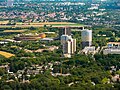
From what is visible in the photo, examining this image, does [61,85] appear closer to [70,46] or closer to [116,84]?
[116,84]

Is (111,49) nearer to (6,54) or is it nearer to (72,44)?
(72,44)

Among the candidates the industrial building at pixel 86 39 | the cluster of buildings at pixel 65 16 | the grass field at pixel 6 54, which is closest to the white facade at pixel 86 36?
the industrial building at pixel 86 39

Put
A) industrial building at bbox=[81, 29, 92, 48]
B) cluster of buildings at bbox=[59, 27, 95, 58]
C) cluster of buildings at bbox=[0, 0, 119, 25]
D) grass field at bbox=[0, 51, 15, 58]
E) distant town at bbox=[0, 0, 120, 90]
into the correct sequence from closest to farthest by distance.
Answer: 1. distant town at bbox=[0, 0, 120, 90]
2. grass field at bbox=[0, 51, 15, 58]
3. cluster of buildings at bbox=[59, 27, 95, 58]
4. industrial building at bbox=[81, 29, 92, 48]
5. cluster of buildings at bbox=[0, 0, 119, 25]

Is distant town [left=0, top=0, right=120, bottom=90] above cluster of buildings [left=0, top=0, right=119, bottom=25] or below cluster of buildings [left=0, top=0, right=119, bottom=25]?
above

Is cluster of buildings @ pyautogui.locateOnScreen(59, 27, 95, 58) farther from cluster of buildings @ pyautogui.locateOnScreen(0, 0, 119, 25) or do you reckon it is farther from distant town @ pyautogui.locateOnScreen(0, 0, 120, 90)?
cluster of buildings @ pyautogui.locateOnScreen(0, 0, 119, 25)

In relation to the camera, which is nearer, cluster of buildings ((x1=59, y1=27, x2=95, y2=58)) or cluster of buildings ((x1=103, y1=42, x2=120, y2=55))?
cluster of buildings ((x1=103, y1=42, x2=120, y2=55))

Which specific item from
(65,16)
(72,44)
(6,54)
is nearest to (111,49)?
(72,44)

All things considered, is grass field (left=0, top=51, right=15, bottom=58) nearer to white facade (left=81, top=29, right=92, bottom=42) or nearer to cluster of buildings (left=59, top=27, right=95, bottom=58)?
cluster of buildings (left=59, top=27, right=95, bottom=58)

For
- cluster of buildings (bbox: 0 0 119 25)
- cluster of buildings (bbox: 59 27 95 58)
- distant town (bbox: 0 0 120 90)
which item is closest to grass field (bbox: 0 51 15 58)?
distant town (bbox: 0 0 120 90)

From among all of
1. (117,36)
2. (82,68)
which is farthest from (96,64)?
(117,36)

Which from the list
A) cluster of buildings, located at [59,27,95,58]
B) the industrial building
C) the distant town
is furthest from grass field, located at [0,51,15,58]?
the industrial building

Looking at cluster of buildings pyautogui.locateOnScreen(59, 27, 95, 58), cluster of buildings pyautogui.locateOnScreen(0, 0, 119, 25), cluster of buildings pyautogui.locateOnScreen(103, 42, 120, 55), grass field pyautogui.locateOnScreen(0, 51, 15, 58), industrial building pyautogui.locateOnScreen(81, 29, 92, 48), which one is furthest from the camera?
cluster of buildings pyautogui.locateOnScreen(0, 0, 119, 25)
